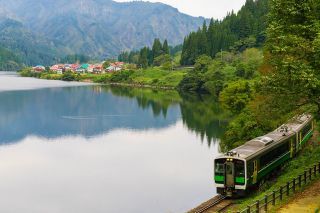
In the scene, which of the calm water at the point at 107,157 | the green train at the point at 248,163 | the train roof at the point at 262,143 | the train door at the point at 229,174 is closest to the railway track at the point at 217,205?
the green train at the point at 248,163

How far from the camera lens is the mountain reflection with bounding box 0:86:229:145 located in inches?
3381

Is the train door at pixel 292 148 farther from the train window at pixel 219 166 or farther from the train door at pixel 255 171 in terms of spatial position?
the train window at pixel 219 166

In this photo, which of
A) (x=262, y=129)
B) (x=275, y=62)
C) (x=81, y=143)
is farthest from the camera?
(x=81, y=143)

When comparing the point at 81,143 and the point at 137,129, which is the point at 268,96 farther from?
the point at 137,129

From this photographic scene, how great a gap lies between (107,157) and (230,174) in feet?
108

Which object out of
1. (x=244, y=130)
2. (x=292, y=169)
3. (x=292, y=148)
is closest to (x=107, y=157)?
(x=244, y=130)

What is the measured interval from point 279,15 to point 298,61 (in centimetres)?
432

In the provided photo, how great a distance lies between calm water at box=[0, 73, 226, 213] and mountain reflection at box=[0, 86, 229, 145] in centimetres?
23

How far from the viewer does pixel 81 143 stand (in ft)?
244

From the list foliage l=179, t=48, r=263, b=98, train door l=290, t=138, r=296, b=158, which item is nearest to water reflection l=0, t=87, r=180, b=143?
foliage l=179, t=48, r=263, b=98

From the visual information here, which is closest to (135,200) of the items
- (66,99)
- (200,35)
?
(66,99)

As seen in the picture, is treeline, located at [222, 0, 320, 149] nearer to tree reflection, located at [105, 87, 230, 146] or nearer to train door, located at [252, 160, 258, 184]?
train door, located at [252, 160, 258, 184]

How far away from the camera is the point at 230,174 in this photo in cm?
3094

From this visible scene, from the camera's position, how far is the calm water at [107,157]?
41812 mm
